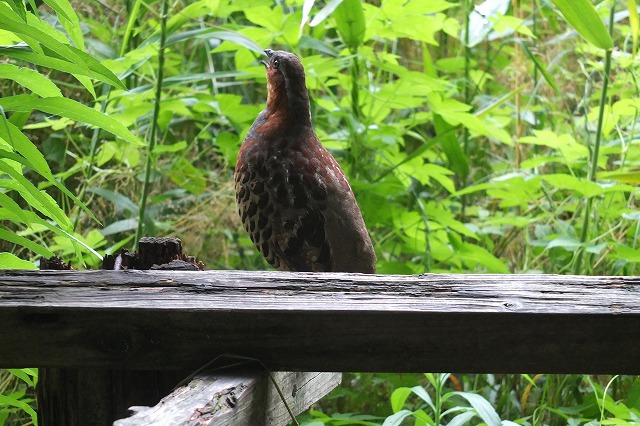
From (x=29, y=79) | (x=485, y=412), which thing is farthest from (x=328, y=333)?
(x=485, y=412)

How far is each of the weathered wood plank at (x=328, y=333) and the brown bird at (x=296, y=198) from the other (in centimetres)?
72

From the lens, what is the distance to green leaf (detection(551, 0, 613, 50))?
1317 mm

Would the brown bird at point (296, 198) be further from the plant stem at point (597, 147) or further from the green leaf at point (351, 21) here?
the plant stem at point (597, 147)

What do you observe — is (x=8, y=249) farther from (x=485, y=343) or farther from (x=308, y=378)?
(x=485, y=343)

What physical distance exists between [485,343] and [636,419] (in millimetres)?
990

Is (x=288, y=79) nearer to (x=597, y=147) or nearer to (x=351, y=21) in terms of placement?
(x=351, y=21)

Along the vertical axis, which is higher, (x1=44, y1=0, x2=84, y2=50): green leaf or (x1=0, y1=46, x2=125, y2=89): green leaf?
(x1=44, y1=0, x2=84, y2=50): green leaf

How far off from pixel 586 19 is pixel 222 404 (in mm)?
944

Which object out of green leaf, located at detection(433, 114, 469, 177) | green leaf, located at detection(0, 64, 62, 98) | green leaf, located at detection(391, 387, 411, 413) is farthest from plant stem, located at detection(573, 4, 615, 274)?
green leaf, located at detection(0, 64, 62, 98)

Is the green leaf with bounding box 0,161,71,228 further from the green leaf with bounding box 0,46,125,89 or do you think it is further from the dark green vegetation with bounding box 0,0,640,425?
the dark green vegetation with bounding box 0,0,640,425

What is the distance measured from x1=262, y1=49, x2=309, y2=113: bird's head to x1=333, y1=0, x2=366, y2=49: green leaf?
0.44 meters

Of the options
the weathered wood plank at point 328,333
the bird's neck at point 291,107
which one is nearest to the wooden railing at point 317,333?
the weathered wood plank at point 328,333

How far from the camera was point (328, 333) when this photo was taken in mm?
809

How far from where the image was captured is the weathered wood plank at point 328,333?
0.80 m
